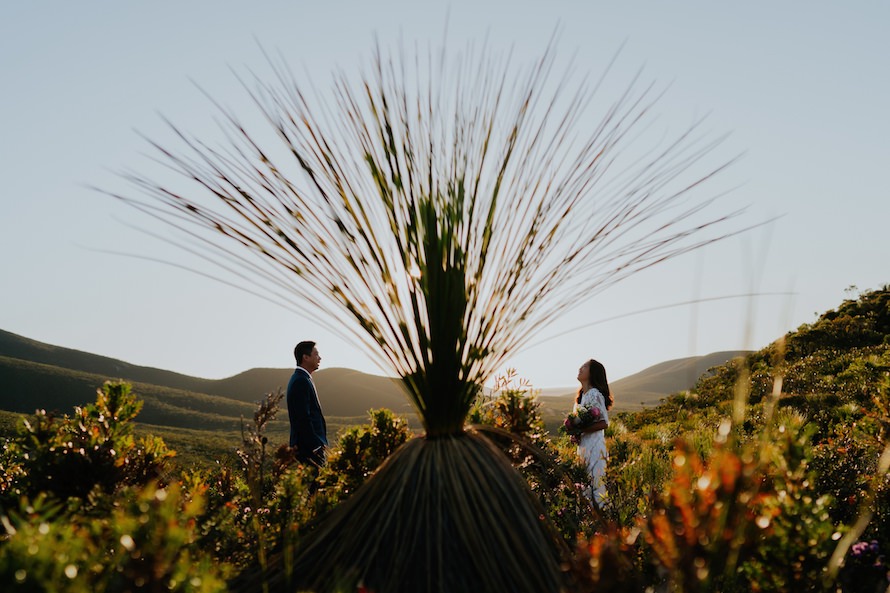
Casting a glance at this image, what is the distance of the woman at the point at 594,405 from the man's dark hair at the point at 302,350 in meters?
2.96

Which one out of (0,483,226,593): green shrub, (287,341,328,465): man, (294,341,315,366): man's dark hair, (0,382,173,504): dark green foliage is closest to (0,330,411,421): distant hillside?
(294,341,315,366): man's dark hair

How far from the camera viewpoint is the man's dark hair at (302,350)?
5934 millimetres

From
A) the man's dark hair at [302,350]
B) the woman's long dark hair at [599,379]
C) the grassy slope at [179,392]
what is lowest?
the grassy slope at [179,392]

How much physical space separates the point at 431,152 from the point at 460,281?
1.50 feet

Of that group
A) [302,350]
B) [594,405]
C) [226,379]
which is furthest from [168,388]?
[594,405]

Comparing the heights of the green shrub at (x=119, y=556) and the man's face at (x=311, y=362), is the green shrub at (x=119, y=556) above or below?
below

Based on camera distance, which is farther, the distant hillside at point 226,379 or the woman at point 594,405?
the distant hillside at point 226,379

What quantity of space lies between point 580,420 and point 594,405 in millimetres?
548

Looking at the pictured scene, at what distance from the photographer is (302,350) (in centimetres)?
598

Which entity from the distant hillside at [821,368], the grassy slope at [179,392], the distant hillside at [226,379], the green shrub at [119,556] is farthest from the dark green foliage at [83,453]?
the distant hillside at [226,379]

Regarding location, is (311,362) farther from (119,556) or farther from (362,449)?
(119,556)

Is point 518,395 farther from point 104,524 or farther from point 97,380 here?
point 97,380

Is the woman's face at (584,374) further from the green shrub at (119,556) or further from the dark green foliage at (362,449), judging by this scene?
the green shrub at (119,556)

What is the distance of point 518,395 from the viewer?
2.47m
